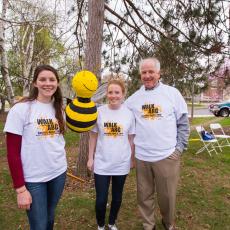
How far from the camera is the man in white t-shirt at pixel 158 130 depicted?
119 inches

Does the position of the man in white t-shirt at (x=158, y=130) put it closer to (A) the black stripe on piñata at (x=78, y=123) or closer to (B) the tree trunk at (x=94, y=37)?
(A) the black stripe on piñata at (x=78, y=123)

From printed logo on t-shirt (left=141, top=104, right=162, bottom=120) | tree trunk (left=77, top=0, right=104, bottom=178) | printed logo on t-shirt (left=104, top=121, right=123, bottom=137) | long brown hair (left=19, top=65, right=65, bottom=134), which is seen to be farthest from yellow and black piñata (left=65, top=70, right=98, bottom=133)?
tree trunk (left=77, top=0, right=104, bottom=178)

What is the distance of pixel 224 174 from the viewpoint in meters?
6.18

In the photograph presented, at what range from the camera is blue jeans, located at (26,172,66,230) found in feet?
7.63

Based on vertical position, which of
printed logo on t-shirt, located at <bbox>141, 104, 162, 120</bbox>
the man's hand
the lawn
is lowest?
the lawn

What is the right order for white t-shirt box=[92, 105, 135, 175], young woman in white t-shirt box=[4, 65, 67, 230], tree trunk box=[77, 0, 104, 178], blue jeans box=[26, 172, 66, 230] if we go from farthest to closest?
tree trunk box=[77, 0, 104, 178] → white t-shirt box=[92, 105, 135, 175] → blue jeans box=[26, 172, 66, 230] → young woman in white t-shirt box=[4, 65, 67, 230]

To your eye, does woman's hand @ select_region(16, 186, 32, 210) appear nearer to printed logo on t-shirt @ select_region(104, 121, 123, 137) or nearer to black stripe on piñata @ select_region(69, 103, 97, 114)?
black stripe on piñata @ select_region(69, 103, 97, 114)

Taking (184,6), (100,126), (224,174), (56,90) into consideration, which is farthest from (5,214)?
A: (184,6)

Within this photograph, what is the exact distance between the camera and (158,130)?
9.92 ft

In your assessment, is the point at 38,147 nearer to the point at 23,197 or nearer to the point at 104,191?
the point at 23,197

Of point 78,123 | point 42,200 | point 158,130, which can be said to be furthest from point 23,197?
point 158,130

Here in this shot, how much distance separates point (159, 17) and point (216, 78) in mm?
1751

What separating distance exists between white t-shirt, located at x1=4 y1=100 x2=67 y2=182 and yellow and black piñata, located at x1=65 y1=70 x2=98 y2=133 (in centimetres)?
19

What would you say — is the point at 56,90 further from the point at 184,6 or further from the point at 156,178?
the point at 184,6
